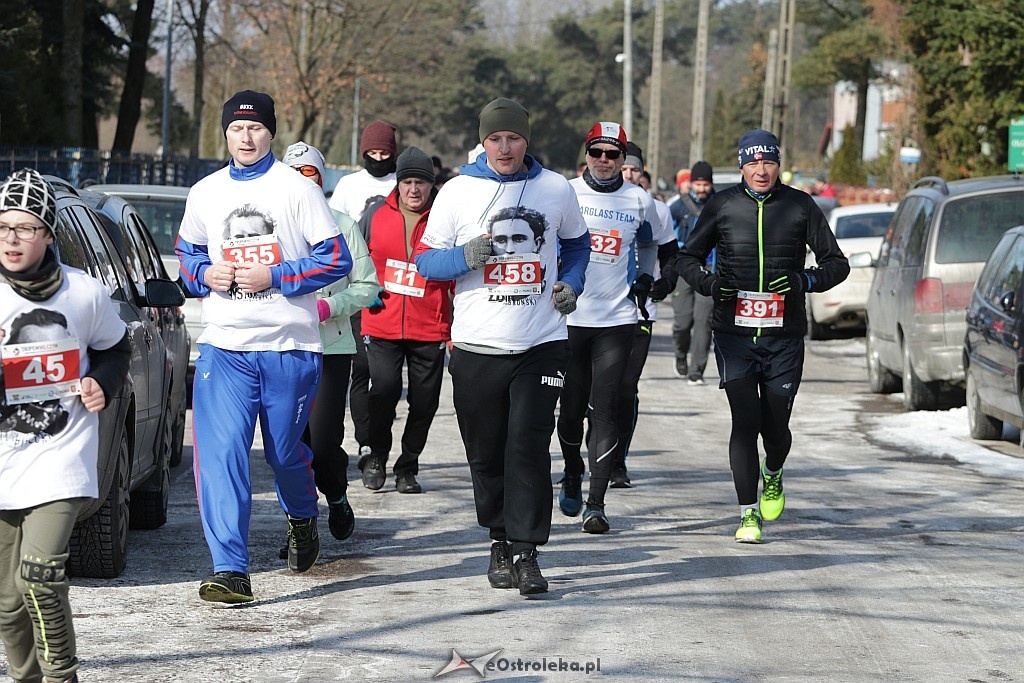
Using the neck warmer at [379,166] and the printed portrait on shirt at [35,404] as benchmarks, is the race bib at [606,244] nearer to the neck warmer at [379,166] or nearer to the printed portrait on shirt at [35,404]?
the neck warmer at [379,166]

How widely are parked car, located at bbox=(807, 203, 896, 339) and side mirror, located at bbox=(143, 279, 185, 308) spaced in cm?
1650

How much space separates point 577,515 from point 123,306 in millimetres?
2797

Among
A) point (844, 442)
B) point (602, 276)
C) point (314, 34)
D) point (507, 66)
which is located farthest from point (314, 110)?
point (602, 276)

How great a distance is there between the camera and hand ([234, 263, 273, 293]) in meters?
7.16

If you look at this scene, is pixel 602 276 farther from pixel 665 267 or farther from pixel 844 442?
pixel 844 442

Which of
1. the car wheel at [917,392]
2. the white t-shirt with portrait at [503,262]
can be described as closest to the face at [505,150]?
the white t-shirt with portrait at [503,262]

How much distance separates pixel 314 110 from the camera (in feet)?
196

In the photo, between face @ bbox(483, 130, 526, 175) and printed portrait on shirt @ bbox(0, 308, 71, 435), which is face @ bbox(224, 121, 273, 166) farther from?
printed portrait on shirt @ bbox(0, 308, 71, 435)

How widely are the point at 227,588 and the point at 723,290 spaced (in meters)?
3.11

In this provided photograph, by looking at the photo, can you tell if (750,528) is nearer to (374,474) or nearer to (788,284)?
(788,284)

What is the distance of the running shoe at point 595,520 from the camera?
29.8 feet

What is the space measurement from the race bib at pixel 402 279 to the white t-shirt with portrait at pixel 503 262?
253 centimetres

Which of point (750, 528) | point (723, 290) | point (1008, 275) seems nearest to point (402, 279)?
point (723, 290)

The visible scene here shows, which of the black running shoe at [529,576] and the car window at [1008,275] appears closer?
the black running shoe at [529,576]
